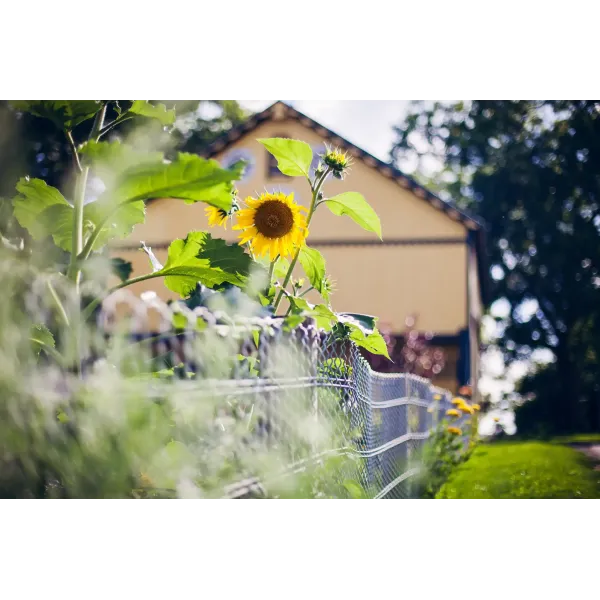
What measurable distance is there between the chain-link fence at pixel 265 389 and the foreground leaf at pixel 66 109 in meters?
0.52

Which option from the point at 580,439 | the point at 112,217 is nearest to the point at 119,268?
the point at 112,217

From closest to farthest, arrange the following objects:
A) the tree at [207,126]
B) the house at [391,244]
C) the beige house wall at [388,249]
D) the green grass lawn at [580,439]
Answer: the green grass lawn at [580,439], the tree at [207,126], the house at [391,244], the beige house wall at [388,249]

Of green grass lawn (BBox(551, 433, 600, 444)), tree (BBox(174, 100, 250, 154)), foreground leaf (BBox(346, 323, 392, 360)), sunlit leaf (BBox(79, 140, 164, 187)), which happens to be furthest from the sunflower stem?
green grass lawn (BBox(551, 433, 600, 444))

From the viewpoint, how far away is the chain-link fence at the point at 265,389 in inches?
83.7

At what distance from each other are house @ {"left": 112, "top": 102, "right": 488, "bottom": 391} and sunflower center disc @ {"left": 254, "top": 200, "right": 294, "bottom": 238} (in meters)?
3.96

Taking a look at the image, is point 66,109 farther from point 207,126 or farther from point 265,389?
point 207,126

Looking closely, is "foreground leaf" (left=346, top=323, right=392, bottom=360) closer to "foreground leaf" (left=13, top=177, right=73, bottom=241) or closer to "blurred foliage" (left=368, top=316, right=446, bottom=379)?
"foreground leaf" (left=13, top=177, right=73, bottom=241)

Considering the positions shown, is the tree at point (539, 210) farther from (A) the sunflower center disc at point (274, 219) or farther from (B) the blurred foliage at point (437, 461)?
(A) the sunflower center disc at point (274, 219)

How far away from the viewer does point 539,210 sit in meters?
9.01

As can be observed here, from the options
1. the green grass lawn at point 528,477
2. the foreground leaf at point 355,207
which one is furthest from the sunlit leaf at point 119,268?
the green grass lawn at point 528,477

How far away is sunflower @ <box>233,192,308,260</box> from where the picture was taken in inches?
99.2

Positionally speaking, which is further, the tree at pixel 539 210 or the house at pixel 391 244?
the house at pixel 391 244

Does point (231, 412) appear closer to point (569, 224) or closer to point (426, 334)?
point (569, 224)

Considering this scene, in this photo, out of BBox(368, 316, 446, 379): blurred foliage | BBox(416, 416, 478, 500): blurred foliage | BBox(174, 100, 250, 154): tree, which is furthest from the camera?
BBox(368, 316, 446, 379): blurred foliage
